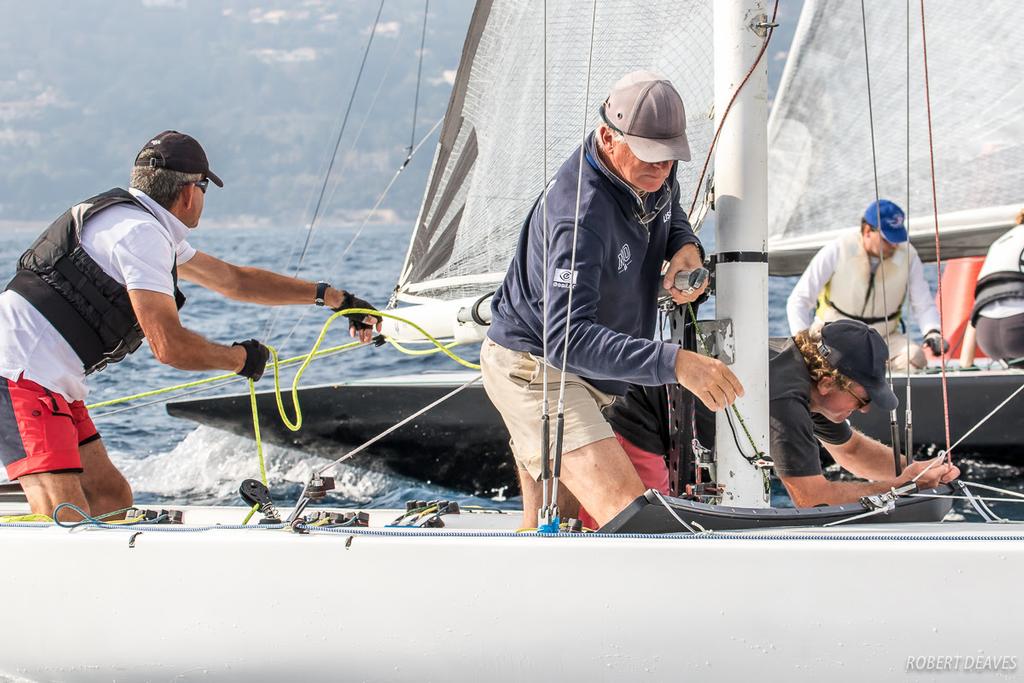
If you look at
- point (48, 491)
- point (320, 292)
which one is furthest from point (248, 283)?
point (48, 491)

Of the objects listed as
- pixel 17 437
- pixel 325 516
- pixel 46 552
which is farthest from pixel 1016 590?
pixel 17 437

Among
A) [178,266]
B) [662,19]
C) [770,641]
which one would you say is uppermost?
[662,19]

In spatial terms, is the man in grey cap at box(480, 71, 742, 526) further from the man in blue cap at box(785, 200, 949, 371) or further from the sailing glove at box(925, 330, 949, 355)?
the man in blue cap at box(785, 200, 949, 371)

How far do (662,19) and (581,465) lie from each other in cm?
179

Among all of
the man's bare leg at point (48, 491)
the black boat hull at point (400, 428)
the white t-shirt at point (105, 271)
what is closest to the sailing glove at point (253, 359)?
the white t-shirt at point (105, 271)

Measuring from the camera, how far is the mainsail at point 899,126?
22.8 ft

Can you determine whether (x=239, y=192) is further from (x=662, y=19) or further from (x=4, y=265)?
(x=662, y=19)

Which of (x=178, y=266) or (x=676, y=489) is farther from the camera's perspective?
(x=178, y=266)

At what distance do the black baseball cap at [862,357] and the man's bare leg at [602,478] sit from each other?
0.77 m

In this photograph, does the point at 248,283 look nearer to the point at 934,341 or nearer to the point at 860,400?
the point at 860,400

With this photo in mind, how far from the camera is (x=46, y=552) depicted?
2.89m

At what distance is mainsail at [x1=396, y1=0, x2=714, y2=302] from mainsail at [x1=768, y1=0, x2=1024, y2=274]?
294cm

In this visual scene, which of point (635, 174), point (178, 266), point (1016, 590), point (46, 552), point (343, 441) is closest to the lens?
point (1016, 590)

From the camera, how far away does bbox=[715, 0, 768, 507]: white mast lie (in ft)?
9.98
